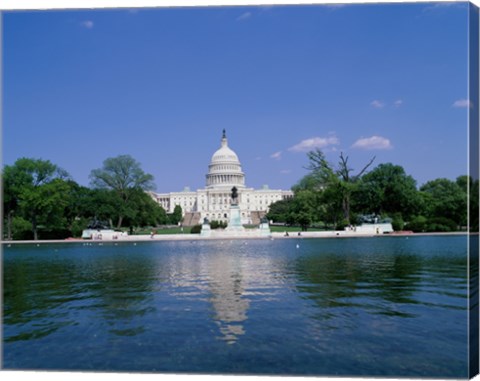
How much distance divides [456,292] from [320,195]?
3955 cm

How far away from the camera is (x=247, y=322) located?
7.33 meters

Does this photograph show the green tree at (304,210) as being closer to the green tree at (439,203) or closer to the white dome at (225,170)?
the green tree at (439,203)

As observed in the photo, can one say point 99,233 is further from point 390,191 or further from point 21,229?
point 390,191

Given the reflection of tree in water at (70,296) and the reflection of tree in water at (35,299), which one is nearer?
the reflection of tree in water at (35,299)

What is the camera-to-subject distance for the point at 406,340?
6.25 m

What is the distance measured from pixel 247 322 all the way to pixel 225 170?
10092 cm

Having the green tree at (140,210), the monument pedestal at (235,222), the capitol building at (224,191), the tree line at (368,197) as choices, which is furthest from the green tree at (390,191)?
the capitol building at (224,191)

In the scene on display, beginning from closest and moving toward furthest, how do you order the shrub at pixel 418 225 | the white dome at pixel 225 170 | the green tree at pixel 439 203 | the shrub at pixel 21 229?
the green tree at pixel 439 203 → the shrub at pixel 418 225 → the shrub at pixel 21 229 → the white dome at pixel 225 170

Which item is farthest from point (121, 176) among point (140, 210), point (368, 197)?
point (368, 197)

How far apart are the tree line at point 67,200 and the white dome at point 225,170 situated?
59.3 m

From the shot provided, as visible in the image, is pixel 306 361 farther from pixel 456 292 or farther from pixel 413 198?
pixel 413 198

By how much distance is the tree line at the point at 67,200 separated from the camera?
3831cm

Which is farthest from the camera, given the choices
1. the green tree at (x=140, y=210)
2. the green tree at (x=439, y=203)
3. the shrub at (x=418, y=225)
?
the green tree at (x=140, y=210)

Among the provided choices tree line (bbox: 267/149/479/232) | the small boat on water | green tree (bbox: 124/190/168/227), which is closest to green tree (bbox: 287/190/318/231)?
tree line (bbox: 267/149/479/232)
